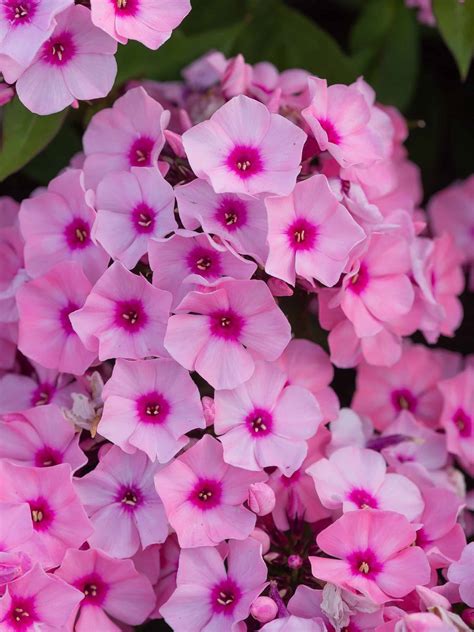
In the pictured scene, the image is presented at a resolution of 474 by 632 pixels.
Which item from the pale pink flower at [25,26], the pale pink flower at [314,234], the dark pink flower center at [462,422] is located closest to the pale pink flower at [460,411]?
the dark pink flower center at [462,422]

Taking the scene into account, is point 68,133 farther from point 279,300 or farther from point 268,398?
point 268,398

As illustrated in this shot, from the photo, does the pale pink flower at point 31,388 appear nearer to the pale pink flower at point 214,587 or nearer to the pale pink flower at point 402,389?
the pale pink flower at point 214,587

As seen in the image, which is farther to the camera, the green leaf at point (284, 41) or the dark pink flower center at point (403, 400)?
the green leaf at point (284, 41)

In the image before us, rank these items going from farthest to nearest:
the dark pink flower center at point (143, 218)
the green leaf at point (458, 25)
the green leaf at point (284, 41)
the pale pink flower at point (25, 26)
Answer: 1. the green leaf at point (284, 41)
2. the green leaf at point (458, 25)
3. the dark pink flower center at point (143, 218)
4. the pale pink flower at point (25, 26)

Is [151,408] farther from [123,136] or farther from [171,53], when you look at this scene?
[171,53]

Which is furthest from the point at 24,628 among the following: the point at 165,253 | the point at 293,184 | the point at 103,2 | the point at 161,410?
the point at 103,2
